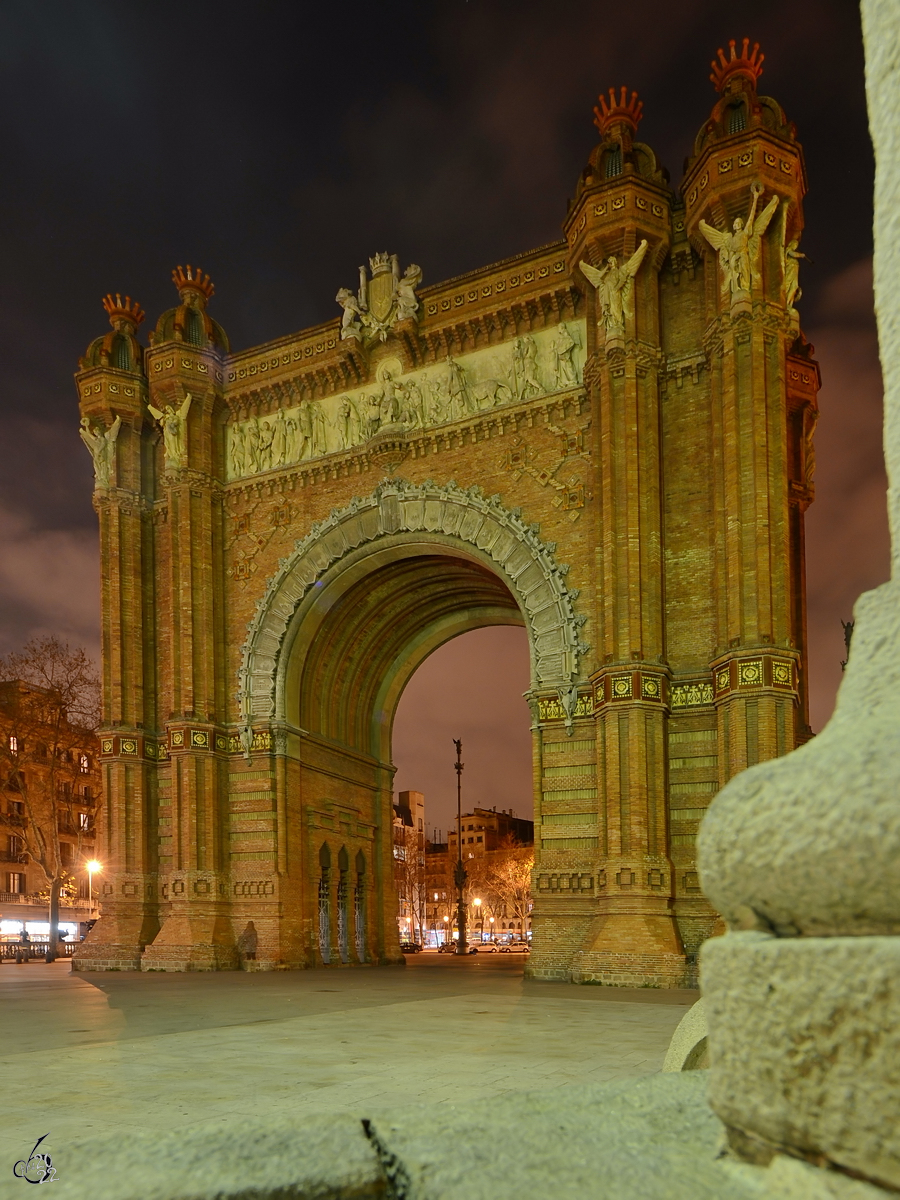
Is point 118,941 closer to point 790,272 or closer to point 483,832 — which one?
point 790,272

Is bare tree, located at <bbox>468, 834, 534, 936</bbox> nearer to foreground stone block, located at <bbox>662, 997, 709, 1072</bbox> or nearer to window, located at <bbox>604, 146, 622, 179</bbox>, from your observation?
window, located at <bbox>604, 146, 622, 179</bbox>

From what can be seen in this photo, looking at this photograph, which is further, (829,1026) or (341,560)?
(341,560)

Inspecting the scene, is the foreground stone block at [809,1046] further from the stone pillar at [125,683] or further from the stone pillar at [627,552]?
the stone pillar at [125,683]

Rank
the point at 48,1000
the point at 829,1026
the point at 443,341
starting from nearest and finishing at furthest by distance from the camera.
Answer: the point at 829,1026
the point at 48,1000
the point at 443,341

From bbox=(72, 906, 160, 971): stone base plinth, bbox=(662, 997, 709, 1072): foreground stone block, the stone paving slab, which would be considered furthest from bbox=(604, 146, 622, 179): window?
the stone paving slab

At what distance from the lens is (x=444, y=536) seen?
21.0 meters

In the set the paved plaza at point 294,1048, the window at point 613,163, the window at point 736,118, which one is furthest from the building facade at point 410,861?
the window at point 736,118

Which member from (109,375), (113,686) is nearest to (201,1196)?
(113,686)

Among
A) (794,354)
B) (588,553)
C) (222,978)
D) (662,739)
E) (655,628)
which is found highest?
(794,354)

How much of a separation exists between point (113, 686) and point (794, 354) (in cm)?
1696

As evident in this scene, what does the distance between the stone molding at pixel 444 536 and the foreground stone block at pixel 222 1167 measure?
55.5ft

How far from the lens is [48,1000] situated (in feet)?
49.2

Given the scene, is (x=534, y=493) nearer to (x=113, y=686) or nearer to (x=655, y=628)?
(x=655, y=628)

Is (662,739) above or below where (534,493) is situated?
below
